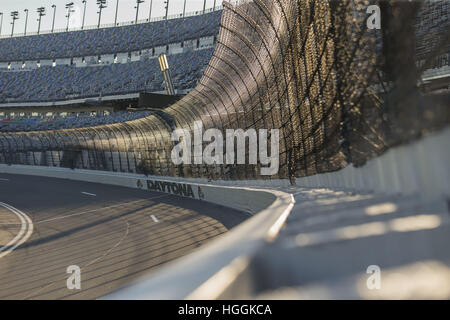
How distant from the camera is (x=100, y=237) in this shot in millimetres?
16062

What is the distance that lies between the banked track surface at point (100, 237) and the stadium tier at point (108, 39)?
46274 millimetres

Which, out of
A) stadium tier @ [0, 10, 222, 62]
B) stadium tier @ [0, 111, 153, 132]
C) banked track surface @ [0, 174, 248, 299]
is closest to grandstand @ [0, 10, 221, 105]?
stadium tier @ [0, 10, 222, 62]

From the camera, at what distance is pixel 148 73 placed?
68375mm

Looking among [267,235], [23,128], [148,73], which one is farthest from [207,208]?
[23,128]

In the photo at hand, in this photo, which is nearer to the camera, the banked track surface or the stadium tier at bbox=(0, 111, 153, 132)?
the banked track surface

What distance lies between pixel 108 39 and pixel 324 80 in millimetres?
79431

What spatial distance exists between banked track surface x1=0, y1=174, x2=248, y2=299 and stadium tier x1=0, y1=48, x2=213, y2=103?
33.9 meters

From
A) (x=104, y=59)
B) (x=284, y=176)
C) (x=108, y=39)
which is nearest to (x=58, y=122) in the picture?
(x=104, y=59)

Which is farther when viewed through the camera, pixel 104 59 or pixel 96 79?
pixel 104 59

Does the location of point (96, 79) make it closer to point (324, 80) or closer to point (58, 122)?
point (58, 122)

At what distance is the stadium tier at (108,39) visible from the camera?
72.4 m

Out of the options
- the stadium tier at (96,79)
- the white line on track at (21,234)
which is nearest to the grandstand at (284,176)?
the white line on track at (21,234)

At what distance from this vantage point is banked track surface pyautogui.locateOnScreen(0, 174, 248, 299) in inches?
398

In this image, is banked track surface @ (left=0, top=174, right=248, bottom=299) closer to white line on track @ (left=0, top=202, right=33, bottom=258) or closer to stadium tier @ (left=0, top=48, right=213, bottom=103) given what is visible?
white line on track @ (left=0, top=202, right=33, bottom=258)
